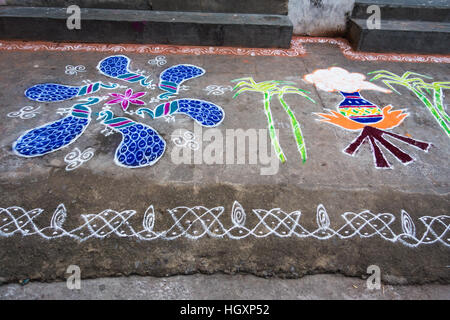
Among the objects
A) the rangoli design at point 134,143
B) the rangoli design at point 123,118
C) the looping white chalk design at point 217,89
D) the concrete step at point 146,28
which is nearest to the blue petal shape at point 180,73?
the rangoli design at point 123,118

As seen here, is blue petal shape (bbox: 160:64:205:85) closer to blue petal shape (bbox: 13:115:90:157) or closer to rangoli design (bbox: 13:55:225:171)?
rangoli design (bbox: 13:55:225:171)

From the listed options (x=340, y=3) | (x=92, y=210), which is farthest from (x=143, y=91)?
(x=340, y=3)

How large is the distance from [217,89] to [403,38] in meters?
3.72

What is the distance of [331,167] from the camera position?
2.84 metres

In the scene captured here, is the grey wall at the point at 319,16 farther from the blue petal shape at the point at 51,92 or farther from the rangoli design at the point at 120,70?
the blue petal shape at the point at 51,92

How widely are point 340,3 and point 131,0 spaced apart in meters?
3.94

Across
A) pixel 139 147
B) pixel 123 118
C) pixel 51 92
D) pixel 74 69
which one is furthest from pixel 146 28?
pixel 139 147

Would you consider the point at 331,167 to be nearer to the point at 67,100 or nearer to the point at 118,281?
the point at 118,281

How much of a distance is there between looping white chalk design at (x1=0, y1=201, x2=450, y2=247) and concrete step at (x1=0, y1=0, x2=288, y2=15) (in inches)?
169

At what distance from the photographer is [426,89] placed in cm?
410

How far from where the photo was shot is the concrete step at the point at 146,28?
469 cm

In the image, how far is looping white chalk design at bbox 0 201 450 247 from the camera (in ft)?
7.23
